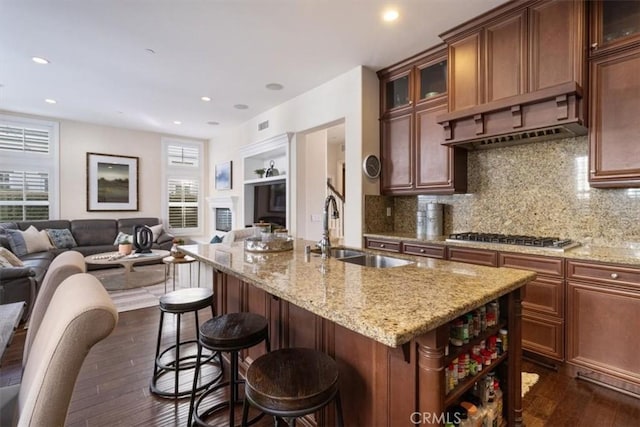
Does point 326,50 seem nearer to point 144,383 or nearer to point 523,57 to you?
point 523,57

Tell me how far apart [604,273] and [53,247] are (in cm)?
729

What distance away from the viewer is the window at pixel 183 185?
7301 mm

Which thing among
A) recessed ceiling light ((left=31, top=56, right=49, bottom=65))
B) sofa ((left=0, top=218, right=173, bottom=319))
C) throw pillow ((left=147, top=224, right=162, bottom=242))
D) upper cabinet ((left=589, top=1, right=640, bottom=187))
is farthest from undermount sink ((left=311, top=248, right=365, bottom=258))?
throw pillow ((left=147, top=224, right=162, bottom=242))

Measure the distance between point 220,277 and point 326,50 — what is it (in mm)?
Result: 2610

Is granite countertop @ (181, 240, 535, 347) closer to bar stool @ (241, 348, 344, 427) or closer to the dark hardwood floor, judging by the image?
bar stool @ (241, 348, 344, 427)

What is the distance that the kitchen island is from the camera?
1041 mm

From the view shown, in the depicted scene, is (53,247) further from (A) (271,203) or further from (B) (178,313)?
(B) (178,313)

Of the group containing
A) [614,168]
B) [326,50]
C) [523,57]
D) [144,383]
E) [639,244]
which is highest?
[326,50]

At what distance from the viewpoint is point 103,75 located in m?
3.98

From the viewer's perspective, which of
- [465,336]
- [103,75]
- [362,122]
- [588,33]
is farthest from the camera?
[103,75]

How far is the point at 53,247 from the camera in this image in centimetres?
530

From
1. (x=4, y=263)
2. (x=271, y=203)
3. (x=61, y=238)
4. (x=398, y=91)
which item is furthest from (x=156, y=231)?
(x=398, y=91)

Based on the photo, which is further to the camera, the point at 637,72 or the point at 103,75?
the point at 103,75

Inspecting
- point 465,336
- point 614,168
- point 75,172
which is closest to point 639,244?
point 614,168
